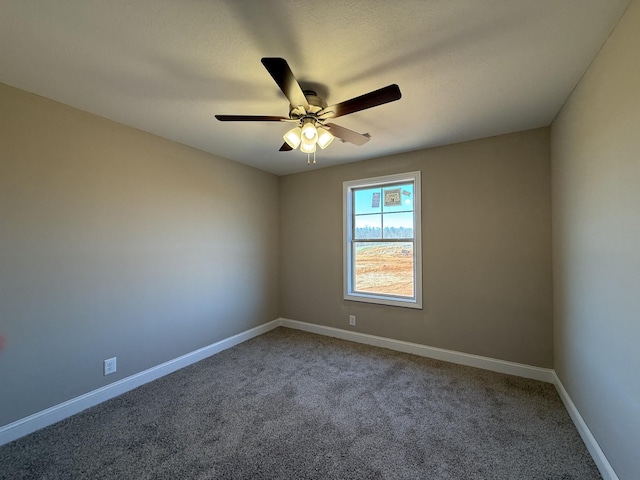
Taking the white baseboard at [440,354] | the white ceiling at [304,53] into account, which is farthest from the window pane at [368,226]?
the white ceiling at [304,53]

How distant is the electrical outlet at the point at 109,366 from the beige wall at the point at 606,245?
3.50 m

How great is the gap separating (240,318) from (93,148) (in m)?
2.45

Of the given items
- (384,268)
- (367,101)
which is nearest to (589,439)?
(384,268)

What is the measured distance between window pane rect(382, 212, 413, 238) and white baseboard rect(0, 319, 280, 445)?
2500mm

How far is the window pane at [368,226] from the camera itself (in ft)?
11.6

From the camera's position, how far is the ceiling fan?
4.46ft

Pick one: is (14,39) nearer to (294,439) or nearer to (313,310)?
(294,439)

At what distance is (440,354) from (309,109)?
2908 mm

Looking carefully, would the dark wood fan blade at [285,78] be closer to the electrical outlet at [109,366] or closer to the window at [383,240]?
the window at [383,240]

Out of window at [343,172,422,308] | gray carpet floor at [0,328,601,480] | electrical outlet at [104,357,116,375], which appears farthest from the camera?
window at [343,172,422,308]

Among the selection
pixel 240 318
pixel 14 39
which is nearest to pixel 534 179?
pixel 240 318

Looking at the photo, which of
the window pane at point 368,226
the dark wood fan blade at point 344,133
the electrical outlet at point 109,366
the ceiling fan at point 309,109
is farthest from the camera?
the window pane at point 368,226

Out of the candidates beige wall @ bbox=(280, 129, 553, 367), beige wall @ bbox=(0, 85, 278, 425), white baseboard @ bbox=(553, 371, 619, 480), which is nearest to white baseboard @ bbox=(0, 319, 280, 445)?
beige wall @ bbox=(0, 85, 278, 425)

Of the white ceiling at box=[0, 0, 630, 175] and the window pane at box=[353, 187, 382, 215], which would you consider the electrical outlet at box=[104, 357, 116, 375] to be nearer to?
the white ceiling at box=[0, 0, 630, 175]
